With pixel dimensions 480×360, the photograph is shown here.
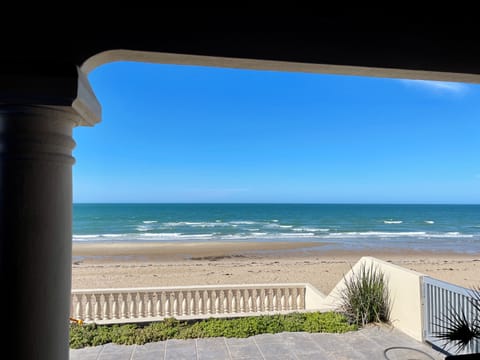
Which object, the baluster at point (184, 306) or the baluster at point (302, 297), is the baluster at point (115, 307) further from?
the baluster at point (302, 297)

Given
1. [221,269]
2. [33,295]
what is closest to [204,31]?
[33,295]

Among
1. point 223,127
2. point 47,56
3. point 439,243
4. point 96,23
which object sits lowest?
point 439,243

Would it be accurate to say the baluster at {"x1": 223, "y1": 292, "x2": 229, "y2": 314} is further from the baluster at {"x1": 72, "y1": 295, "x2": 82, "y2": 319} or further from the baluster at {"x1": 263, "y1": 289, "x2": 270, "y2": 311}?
the baluster at {"x1": 72, "y1": 295, "x2": 82, "y2": 319}

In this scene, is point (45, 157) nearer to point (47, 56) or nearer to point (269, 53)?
point (47, 56)

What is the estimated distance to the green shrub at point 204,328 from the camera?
3410mm

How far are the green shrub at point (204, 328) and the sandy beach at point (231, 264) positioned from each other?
3845mm

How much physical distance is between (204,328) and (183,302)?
696 millimetres

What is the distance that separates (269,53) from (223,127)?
2907 centimetres

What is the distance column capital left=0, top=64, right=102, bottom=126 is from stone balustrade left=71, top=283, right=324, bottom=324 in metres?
3.70

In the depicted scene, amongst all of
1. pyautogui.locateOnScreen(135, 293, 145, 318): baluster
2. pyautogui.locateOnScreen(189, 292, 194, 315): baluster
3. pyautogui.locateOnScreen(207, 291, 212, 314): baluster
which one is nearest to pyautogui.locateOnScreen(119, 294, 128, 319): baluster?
pyautogui.locateOnScreen(135, 293, 145, 318): baluster

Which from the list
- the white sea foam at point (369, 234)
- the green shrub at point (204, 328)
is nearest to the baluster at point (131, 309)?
the green shrub at point (204, 328)

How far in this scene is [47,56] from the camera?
3.02 feet

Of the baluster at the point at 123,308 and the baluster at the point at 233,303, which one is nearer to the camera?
the baluster at the point at 123,308

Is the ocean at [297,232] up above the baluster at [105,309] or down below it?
below
